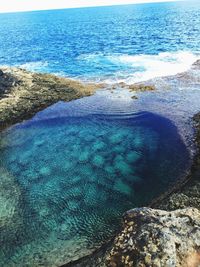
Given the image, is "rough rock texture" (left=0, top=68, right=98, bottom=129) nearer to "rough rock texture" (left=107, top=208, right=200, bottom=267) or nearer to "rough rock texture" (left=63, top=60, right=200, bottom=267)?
"rough rock texture" (left=63, top=60, right=200, bottom=267)

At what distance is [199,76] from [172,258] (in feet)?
123

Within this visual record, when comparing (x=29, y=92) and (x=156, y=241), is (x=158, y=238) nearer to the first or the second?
(x=156, y=241)

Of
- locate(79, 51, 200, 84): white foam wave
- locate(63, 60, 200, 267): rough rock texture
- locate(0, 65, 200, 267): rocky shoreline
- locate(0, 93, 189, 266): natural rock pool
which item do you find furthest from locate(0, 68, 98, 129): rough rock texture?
locate(63, 60, 200, 267): rough rock texture

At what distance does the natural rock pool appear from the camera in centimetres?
1697

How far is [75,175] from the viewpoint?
2278cm

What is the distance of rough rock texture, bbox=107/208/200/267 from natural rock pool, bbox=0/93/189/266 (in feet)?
17.7

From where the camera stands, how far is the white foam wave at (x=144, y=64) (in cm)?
4554

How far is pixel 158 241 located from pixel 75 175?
12809 mm

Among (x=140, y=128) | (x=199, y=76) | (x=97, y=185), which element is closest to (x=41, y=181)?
(x=97, y=185)

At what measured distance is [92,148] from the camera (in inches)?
1033

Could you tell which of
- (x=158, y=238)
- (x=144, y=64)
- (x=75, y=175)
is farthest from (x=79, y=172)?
(x=144, y=64)

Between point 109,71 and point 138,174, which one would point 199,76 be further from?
point 138,174

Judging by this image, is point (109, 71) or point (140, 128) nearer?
point (140, 128)

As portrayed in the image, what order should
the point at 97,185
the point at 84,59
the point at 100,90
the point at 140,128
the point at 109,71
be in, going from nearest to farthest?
the point at 97,185 < the point at 140,128 < the point at 100,90 < the point at 109,71 < the point at 84,59
